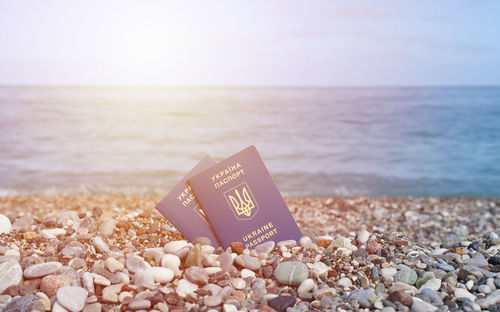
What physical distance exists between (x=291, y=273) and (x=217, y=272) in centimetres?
43

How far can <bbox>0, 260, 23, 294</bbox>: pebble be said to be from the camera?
268cm

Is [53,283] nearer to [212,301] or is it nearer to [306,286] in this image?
[212,301]

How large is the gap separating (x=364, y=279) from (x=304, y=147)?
11.9m

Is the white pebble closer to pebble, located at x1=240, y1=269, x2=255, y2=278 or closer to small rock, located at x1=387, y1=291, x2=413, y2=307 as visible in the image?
pebble, located at x1=240, y1=269, x2=255, y2=278

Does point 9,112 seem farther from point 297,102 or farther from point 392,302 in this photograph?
point 392,302

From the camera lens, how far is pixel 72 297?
251cm

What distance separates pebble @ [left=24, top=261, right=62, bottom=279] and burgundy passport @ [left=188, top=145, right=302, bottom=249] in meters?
1.03

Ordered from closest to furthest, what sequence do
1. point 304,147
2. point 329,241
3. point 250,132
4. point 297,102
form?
point 329,241 → point 304,147 → point 250,132 → point 297,102

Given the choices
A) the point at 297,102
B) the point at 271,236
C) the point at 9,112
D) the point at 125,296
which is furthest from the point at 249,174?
the point at 297,102

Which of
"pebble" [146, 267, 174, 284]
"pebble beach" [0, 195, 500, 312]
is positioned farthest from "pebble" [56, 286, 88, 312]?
"pebble" [146, 267, 174, 284]

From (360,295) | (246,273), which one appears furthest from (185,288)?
(360,295)

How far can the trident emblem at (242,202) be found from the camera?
337 centimetres

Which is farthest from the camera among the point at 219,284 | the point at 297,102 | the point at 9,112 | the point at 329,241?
the point at 297,102

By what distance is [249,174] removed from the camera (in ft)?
11.3
